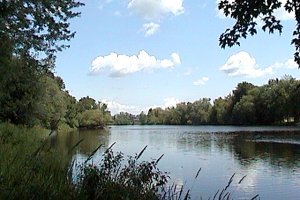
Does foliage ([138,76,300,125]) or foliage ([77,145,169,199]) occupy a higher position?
foliage ([138,76,300,125])

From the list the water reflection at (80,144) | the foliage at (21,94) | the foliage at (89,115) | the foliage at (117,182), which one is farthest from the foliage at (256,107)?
the foliage at (117,182)

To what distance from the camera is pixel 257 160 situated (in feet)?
94.6

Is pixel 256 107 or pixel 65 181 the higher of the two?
pixel 256 107

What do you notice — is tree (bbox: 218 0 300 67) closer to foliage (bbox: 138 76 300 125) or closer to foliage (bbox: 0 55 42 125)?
foliage (bbox: 0 55 42 125)

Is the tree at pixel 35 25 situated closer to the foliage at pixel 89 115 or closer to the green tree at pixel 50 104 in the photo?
the green tree at pixel 50 104

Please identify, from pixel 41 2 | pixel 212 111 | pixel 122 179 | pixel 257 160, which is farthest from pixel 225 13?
pixel 212 111

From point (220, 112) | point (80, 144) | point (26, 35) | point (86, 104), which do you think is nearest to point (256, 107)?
point (220, 112)

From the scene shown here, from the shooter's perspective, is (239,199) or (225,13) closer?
(225,13)

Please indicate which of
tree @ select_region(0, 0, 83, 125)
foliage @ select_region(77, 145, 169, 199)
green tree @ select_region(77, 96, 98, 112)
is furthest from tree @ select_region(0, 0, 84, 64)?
green tree @ select_region(77, 96, 98, 112)

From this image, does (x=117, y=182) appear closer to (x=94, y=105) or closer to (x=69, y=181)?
(x=69, y=181)

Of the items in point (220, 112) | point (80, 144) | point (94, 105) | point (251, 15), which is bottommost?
point (80, 144)

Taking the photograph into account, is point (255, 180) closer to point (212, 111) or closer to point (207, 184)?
point (207, 184)

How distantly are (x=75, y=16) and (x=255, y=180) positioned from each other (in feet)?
39.1

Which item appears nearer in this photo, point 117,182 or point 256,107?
point 117,182
